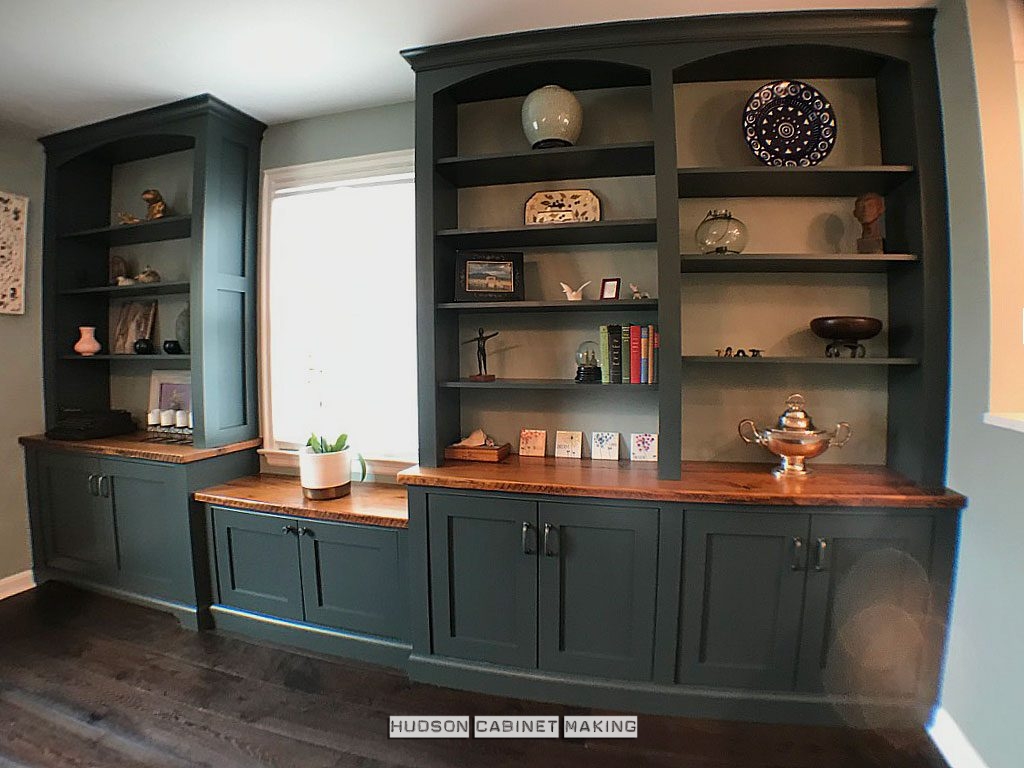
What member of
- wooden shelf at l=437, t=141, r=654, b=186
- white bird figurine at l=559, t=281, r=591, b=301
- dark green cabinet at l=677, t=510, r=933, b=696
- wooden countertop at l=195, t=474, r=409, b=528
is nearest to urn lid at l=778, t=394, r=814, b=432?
dark green cabinet at l=677, t=510, r=933, b=696

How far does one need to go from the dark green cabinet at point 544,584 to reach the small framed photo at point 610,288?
2.90 feet

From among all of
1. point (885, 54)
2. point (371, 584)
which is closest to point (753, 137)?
point (885, 54)

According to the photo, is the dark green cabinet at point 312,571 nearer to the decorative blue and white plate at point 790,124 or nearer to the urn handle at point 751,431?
the urn handle at point 751,431

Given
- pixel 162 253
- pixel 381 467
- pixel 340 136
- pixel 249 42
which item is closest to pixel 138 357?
pixel 162 253

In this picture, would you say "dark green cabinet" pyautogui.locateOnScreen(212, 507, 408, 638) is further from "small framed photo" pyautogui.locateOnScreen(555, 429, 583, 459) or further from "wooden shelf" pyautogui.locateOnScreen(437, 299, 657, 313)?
"wooden shelf" pyautogui.locateOnScreen(437, 299, 657, 313)

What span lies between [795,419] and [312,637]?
7.53 ft

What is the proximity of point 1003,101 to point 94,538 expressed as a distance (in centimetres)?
441

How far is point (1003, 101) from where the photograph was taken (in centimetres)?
164

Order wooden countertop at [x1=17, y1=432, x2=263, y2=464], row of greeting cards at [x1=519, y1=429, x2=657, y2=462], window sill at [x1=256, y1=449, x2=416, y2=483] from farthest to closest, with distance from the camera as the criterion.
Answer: window sill at [x1=256, y1=449, x2=416, y2=483]
wooden countertop at [x1=17, y1=432, x2=263, y2=464]
row of greeting cards at [x1=519, y1=429, x2=657, y2=462]

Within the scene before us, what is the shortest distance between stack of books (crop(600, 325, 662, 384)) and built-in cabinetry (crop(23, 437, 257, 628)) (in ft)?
6.61

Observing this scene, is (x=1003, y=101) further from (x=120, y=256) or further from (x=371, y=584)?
(x=120, y=256)

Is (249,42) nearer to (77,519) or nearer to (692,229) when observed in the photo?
(692,229)

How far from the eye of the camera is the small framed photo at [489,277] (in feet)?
7.26

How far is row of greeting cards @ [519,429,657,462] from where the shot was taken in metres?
2.22
